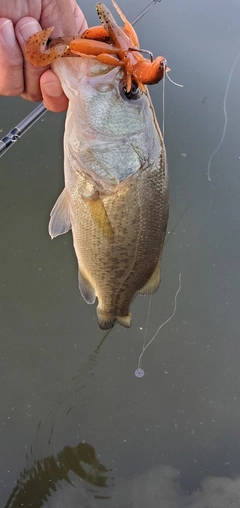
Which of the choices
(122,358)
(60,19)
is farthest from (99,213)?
(122,358)

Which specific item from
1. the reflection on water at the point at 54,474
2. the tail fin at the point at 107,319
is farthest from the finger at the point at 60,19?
the reflection on water at the point at 54,474

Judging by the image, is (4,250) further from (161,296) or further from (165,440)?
(165,440)

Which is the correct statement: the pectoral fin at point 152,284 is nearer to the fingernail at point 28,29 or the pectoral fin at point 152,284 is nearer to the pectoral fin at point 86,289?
the pectoral fin at point 86,289

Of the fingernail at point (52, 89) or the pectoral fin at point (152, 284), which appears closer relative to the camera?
the fingernail at point (52, 89)

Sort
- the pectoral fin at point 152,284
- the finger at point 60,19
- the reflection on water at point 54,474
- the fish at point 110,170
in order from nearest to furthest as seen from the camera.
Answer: the fish at point 110,170, the finger at point 60,19, the pectoral fin at point 152,284, the reflection on water at point 54,474

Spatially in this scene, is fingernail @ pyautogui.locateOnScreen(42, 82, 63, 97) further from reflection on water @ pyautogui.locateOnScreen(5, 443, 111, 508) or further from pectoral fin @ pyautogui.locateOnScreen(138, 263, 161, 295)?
reflection on water @ pyautogui.locateOnScreen(5, 443, 111, 508)

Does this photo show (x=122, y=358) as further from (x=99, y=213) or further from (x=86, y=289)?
(x=99, y=213)

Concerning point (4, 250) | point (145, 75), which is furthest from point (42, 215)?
point (145, 75)
